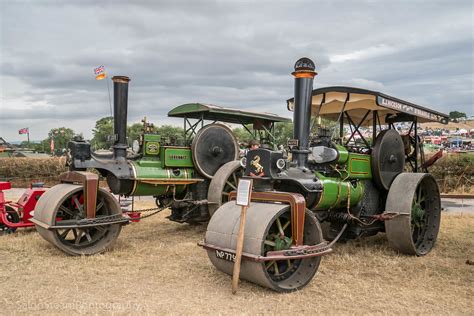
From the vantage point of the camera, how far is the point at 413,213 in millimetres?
5965

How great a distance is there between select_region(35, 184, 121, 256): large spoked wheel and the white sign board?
2470mm

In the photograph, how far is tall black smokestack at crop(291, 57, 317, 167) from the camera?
196 inches

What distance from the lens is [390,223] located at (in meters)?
5.59

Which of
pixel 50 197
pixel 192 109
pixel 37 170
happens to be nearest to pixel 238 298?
pixel 50 197

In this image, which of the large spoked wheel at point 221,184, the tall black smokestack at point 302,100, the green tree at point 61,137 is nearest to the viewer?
the tall black smokestack at point 302,100

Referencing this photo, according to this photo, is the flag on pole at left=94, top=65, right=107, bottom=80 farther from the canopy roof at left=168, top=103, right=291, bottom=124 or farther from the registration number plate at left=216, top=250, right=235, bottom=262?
the registration number plate at left=216, top=250, right=235, bottom=262

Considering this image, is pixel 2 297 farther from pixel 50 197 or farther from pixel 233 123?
pixel 233 123

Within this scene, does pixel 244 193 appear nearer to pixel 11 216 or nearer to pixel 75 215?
pixel 75 215

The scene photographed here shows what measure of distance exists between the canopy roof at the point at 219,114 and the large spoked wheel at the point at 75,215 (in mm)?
2139

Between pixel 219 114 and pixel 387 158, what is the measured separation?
2.92 metres

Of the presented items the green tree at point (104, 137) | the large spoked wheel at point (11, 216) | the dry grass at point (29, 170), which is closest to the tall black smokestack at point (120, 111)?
the green tree at point (104, 137)

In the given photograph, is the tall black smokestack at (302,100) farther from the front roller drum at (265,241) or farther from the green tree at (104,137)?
the green tree at (104,137)

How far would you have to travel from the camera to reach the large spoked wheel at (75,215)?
555 cm

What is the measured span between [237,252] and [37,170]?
17030 mm
